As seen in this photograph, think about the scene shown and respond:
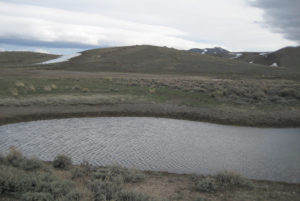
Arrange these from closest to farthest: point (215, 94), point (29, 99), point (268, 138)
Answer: point (268, 138), point (29, 99), point (215, 94)

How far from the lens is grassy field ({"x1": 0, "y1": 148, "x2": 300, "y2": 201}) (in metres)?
5.97

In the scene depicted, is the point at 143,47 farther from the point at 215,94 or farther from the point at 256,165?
the point at 256,165

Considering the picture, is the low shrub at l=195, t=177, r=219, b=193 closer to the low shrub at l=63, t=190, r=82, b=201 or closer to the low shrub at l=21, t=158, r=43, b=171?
the low shrub at l=63, t=190, r=82, b=201

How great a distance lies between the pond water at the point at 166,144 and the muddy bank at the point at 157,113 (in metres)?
1.02

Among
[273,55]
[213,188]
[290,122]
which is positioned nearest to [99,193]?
[213,188]

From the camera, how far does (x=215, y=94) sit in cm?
2467

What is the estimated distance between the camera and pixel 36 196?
5.49 metres

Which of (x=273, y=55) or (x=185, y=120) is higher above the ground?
(x=273, y=55)

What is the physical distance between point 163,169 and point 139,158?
3.96 ft

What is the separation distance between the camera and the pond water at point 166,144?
9594 millimetres

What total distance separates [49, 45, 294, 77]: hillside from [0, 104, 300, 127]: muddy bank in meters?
40.4

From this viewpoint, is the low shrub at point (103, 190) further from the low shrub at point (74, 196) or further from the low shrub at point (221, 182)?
the low shrub at point (221, 182)

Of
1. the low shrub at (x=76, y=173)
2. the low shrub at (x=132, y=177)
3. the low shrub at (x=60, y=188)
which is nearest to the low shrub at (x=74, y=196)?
the low shrub at (x=60, y=188)

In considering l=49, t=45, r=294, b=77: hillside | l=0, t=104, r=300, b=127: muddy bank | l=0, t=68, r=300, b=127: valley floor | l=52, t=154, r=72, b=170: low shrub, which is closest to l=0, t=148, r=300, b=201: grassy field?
l=52, t=154, r=72, b=170: low shrub
